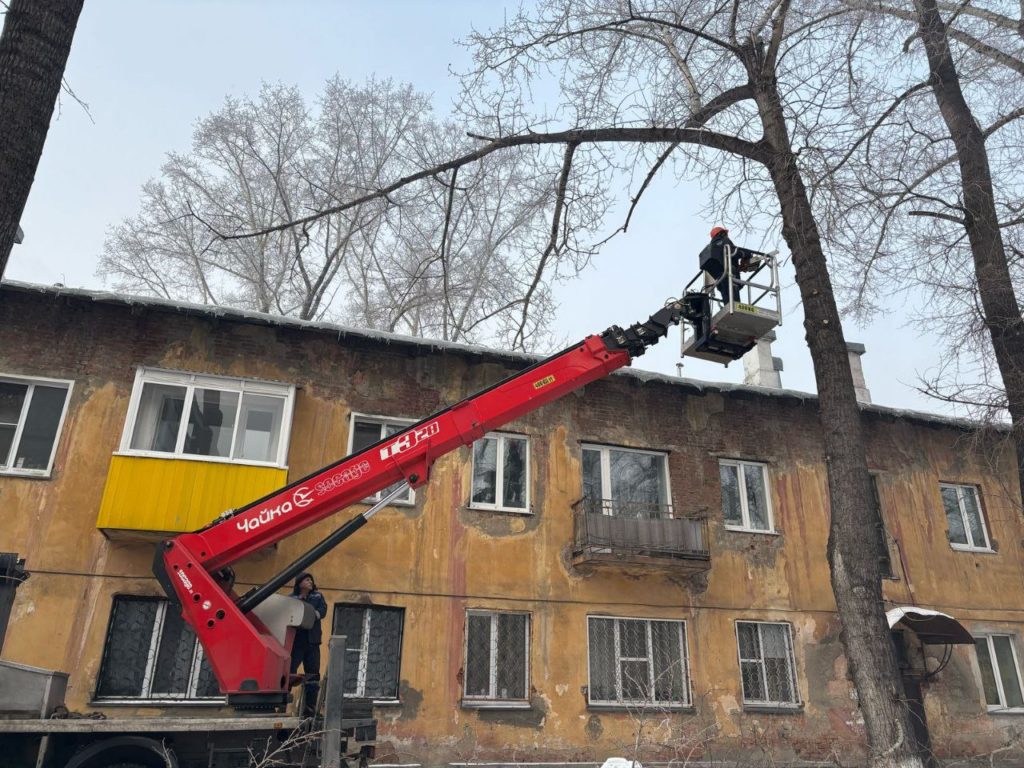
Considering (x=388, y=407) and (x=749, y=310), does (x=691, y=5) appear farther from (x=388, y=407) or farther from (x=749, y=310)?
(x=388, y=407)

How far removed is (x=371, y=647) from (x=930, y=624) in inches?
356

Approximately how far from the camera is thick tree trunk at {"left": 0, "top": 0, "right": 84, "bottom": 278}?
524cm

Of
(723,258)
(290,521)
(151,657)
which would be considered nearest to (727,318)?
(723,258)

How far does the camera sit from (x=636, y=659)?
38.6 feet

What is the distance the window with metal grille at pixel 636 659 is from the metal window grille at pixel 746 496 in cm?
227

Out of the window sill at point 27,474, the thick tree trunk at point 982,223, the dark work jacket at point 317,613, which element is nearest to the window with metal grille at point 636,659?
the dark work jacket at point 317,613

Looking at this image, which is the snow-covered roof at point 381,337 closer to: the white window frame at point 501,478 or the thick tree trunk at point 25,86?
the white window frame at point 501,478

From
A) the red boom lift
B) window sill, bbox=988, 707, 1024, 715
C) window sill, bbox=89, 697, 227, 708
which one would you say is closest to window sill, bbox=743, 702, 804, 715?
window sill, bbox=988, 707, 1024, 715

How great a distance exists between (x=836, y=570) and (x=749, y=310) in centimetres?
301

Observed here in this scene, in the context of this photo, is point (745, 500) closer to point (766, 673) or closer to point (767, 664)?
point (767, 664)

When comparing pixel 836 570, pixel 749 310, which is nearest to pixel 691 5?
pixel 749 310

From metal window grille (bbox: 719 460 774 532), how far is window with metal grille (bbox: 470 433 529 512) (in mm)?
3698

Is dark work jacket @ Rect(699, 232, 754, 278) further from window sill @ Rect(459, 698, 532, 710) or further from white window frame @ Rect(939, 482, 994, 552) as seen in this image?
white window frame @ Rect(939, 482, 994, 552)

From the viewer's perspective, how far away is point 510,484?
12211 mm
